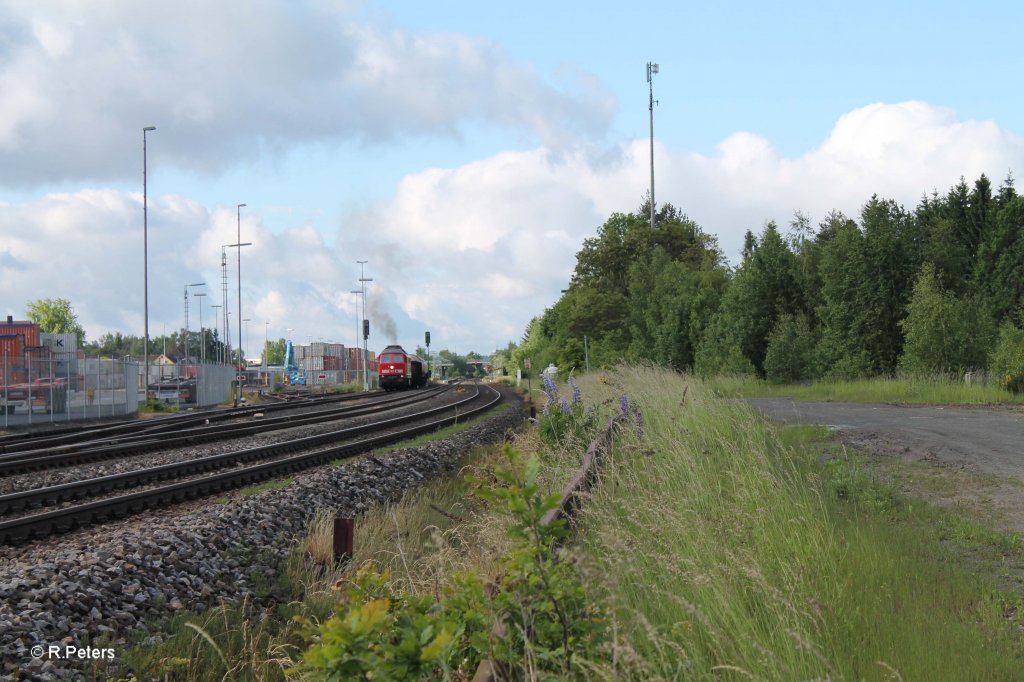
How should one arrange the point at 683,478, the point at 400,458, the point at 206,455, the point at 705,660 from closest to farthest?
the point at 705,660
the point at 683,478
the point at 400,458
the point at 206,455

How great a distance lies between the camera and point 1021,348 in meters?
23.8

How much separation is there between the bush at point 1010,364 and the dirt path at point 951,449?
4.32 metres

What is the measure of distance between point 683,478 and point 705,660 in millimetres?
3904

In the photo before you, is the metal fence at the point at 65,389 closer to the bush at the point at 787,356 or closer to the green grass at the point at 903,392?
the green grass at the point at 903,392

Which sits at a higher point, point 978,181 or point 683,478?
point 978,181

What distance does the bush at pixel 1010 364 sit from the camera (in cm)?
2370

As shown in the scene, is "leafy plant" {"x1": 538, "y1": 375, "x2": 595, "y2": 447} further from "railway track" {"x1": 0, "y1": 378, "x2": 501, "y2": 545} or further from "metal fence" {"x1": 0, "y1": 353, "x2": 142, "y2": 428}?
"metal fence" {"x1": 0, "y1": 353, "x2": 142, "y2": 428}

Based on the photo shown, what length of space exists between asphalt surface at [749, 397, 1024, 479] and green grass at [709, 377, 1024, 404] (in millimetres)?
2949

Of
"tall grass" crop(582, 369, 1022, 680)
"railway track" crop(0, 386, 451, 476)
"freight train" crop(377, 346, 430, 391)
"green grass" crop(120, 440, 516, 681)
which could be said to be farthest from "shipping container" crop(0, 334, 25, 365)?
"tall grass" crop(582, 369, 1022, 680)

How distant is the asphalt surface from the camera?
1118 centimetres

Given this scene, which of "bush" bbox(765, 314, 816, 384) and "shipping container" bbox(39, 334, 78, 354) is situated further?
"shipping container" bbox(39, 334, 78, 354)

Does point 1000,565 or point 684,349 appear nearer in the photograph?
point 1000,565

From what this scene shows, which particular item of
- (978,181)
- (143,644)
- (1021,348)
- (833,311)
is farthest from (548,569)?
(978,181)

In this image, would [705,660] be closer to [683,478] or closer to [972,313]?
[683,478]
